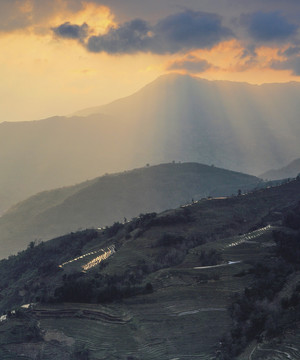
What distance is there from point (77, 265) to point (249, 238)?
1445 inches

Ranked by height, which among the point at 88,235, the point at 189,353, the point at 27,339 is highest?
the point at 88,235

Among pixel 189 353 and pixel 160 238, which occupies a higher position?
pixel 160 238

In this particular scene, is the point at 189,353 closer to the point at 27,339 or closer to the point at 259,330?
the point at 259,330

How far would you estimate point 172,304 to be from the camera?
71000 mm

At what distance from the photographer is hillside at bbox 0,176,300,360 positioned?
60281mm

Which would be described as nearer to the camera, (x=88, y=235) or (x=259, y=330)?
(x=259, y=330)

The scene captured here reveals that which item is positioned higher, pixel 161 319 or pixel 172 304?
pixel 172 304

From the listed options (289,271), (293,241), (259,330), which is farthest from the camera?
(293,241)

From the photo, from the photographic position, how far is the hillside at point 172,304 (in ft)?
198

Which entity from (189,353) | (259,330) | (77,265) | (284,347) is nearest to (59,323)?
(189,353)

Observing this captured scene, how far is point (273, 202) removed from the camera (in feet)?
475

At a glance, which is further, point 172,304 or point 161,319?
point 172,304

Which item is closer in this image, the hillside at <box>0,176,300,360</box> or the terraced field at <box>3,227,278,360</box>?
the hillside at <box>0,176,300,360</box>

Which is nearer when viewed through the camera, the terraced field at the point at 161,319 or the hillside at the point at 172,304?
the hillside at the point at 172,304
